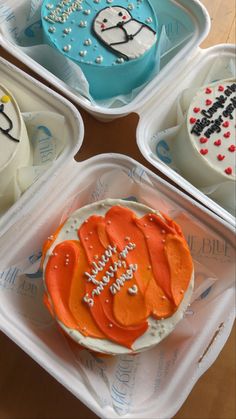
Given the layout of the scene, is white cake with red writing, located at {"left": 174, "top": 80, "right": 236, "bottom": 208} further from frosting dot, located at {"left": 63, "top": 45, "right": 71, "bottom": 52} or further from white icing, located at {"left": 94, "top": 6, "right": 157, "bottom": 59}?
frosting dot, located at {"left": 63, "top": 45, "right": 71, "bottom": 52}

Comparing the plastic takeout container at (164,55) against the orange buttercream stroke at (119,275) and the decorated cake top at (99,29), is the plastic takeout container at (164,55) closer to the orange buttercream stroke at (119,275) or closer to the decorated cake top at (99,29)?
the decorated cake top at (99,29)

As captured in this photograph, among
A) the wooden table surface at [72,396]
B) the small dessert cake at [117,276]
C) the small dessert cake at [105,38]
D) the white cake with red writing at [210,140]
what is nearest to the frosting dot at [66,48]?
the small dessert cake at [105,38]

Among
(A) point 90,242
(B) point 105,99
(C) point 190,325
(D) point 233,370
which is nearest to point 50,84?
(B) point 105,99

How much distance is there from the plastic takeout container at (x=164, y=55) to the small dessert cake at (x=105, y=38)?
2.0 inches

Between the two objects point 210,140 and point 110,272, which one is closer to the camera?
point 110,272

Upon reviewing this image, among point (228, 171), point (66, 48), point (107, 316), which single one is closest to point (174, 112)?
point (228, 171)

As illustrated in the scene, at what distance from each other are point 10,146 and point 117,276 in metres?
0.36

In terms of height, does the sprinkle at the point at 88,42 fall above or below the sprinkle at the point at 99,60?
above

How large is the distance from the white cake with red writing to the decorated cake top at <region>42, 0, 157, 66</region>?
19 cm

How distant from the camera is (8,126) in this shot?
3.30ft

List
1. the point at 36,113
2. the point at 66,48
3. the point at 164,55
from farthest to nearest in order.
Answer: the point at 164,55
the point at 66,48
the point at 36,113

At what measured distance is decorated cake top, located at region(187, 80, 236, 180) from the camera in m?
1.13

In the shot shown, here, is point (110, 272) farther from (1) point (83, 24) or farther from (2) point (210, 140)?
(1) point (83, 24)

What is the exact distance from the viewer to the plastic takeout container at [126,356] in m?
0.86
